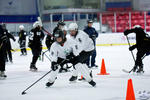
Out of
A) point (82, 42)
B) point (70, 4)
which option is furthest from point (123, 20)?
point (82, 42)

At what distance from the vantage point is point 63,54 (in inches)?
213

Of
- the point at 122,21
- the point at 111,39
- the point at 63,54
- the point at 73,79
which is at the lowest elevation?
the point at 111,39

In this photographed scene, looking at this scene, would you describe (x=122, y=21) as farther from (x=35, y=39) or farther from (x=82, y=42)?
(x=82, y=42)

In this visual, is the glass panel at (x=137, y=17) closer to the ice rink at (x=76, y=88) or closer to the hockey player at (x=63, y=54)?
the ice rink at (x=76, y=88)

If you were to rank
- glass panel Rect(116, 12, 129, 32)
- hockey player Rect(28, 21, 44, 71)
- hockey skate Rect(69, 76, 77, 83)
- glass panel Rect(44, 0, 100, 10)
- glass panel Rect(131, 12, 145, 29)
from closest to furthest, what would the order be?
hockey skate Rect(69, 76, 77, 83) < hockey player Rect(28, 21, 44, 71) < glass panel Rect(116, 12, 129, 32) < glass panel Rect(131, 12, 145, 29) < glass panel Rect(44, 0, 100, 10)

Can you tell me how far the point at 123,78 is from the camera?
20.5 ft

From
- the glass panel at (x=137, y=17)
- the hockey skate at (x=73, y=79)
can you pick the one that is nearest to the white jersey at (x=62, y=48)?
the hockey skate at (x=73, y=79)

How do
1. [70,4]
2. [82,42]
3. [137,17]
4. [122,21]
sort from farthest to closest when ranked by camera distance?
1. [70,4]
2. [137,17]
3. [122,21]
4. [82,42]

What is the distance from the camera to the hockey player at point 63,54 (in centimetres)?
523

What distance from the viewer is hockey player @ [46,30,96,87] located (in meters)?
5.23

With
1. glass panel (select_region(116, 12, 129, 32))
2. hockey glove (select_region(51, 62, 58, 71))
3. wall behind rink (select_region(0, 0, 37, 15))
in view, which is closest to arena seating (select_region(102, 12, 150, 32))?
glass panel (select_region(116, 12, 129, 32))

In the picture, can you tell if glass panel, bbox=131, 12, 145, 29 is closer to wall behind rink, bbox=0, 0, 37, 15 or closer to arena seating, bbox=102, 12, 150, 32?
arena seating, bbox=102, 12, 150, 32

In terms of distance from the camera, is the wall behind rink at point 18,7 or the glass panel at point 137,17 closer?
the glass panel at point 137,17

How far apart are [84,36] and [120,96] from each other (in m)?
1.51
